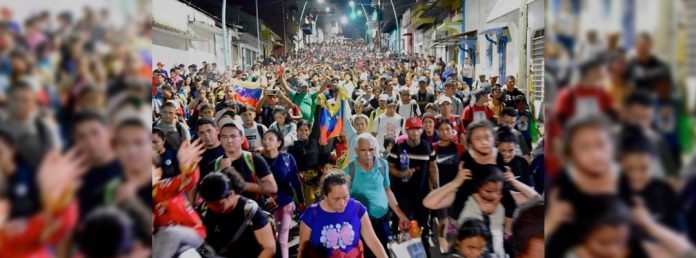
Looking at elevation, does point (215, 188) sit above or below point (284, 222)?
above

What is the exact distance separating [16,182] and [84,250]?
0.69ft

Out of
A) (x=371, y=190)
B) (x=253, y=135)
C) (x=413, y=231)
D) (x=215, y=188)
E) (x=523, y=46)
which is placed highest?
(x=523, y=46)

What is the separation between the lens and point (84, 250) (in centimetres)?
144

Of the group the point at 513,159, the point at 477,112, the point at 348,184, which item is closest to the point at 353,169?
the point at 348,184

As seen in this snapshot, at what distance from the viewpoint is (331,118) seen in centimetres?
850

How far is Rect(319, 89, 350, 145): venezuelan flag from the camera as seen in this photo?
7.99 meters

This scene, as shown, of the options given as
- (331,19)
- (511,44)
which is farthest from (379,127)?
(331,19)

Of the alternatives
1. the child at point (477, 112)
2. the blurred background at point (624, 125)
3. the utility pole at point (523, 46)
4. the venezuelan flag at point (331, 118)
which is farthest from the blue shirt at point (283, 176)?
the utility pole at point (523, 46)

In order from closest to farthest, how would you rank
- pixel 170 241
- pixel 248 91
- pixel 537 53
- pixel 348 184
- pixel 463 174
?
pixel 170 241 → pixel 463 174 → pixel 348 184 → pixel 248 91 → pixel 537 53

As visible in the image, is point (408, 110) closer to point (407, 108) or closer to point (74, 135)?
point (407, 108)

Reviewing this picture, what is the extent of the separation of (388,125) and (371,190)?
2773 millimetres

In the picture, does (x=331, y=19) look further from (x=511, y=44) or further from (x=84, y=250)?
(x=84, y=250)

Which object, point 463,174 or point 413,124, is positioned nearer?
point 463,174

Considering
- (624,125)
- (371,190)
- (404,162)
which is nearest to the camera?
(624,125)
